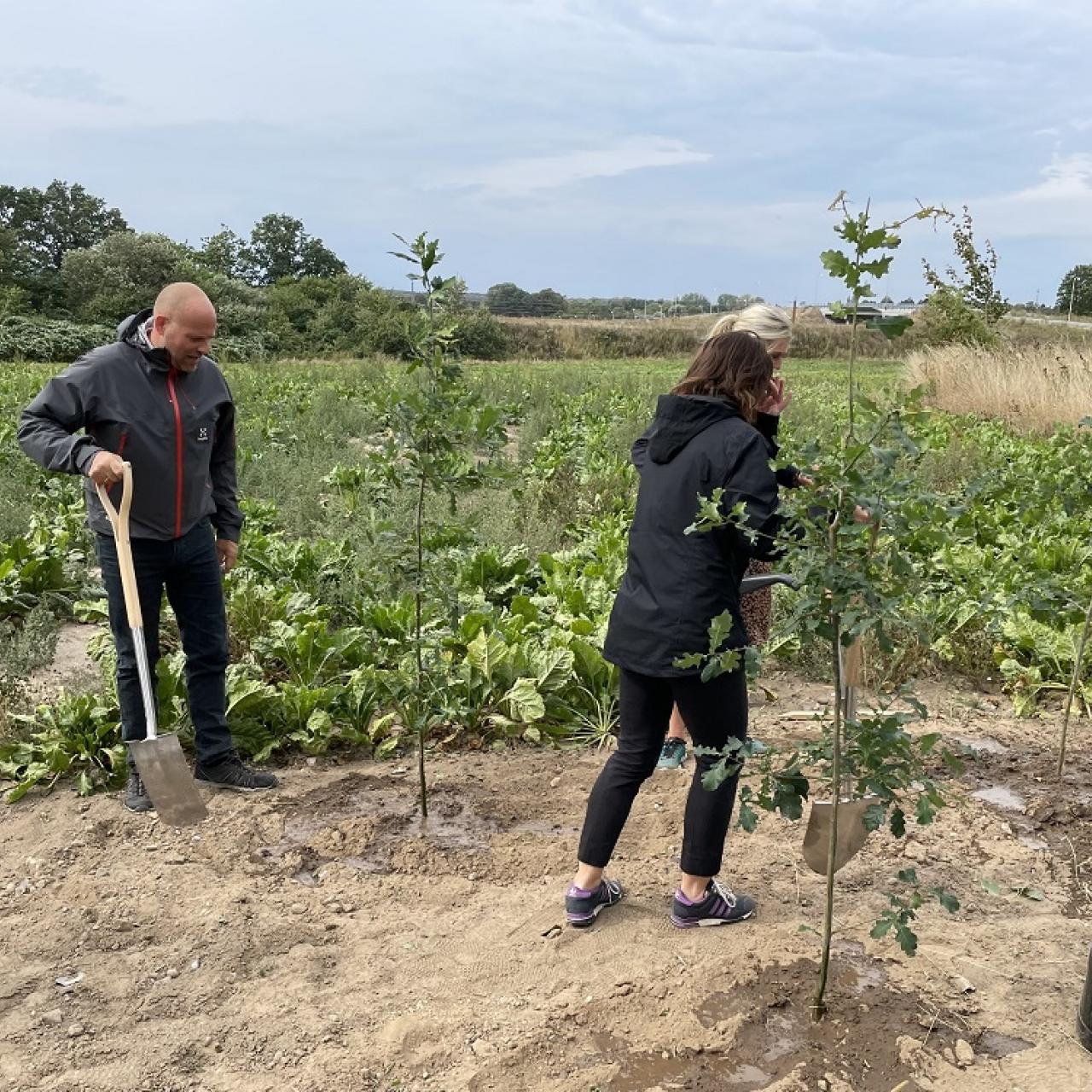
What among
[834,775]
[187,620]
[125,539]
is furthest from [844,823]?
[187,620]

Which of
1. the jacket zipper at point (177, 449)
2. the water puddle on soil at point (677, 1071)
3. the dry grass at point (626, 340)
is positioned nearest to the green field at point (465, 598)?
the jacket zipper at point (177, 449)

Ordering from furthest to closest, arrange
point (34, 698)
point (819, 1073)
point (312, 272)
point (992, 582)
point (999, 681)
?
1. point (312, 272)
2. point (992, 582)
3. point (999, 681)
4. point (34, 698)
5. point (819, 1073)

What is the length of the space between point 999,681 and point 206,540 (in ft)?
13.1

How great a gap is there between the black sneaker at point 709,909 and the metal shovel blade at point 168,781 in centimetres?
163

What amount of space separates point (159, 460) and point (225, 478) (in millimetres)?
457

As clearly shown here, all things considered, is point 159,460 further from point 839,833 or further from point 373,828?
point 839,833

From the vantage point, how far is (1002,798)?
4.18 m

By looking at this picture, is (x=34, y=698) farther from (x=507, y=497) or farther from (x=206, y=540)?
(x=507, y=497)

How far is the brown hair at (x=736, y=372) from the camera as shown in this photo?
2.84 m

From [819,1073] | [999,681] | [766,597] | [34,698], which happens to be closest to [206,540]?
[34,698]

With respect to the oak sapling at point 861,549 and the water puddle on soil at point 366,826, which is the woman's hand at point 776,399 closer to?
the oak sapling at point 861,549

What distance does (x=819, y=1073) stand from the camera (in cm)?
258

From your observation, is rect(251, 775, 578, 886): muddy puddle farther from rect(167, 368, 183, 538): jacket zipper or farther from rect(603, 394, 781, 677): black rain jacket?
rect(603, 394, 781, 677): black rain jacket

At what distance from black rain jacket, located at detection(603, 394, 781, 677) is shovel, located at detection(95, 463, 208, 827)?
1643 mm
